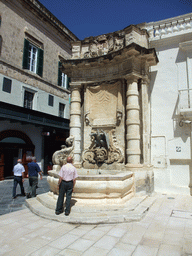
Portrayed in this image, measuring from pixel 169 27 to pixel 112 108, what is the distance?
405 cm

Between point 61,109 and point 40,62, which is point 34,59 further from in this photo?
point 61,109

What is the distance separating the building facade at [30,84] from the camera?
12680 millimetres

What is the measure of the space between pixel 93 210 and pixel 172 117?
4.79 m

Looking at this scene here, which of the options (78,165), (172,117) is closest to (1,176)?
(78,165)

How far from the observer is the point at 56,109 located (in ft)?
56.2

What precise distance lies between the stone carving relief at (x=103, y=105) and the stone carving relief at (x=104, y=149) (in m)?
0.56

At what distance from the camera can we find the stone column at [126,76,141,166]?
6809 millimetres

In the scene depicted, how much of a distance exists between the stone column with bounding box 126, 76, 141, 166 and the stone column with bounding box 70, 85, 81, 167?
2.24 metres

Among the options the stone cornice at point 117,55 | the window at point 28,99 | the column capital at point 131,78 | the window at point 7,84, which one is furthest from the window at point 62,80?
the column capital at point 131,78

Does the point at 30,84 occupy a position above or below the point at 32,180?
above

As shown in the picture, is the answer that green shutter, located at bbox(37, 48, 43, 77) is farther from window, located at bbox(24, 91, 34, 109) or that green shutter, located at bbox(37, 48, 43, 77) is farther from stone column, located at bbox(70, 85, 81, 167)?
stone column, located at bbox(70, 85, 81, 167)

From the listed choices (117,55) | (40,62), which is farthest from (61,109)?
(117,55)

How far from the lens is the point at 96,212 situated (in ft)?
14.3

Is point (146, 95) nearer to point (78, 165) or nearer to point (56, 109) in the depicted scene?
point (78, 165)
